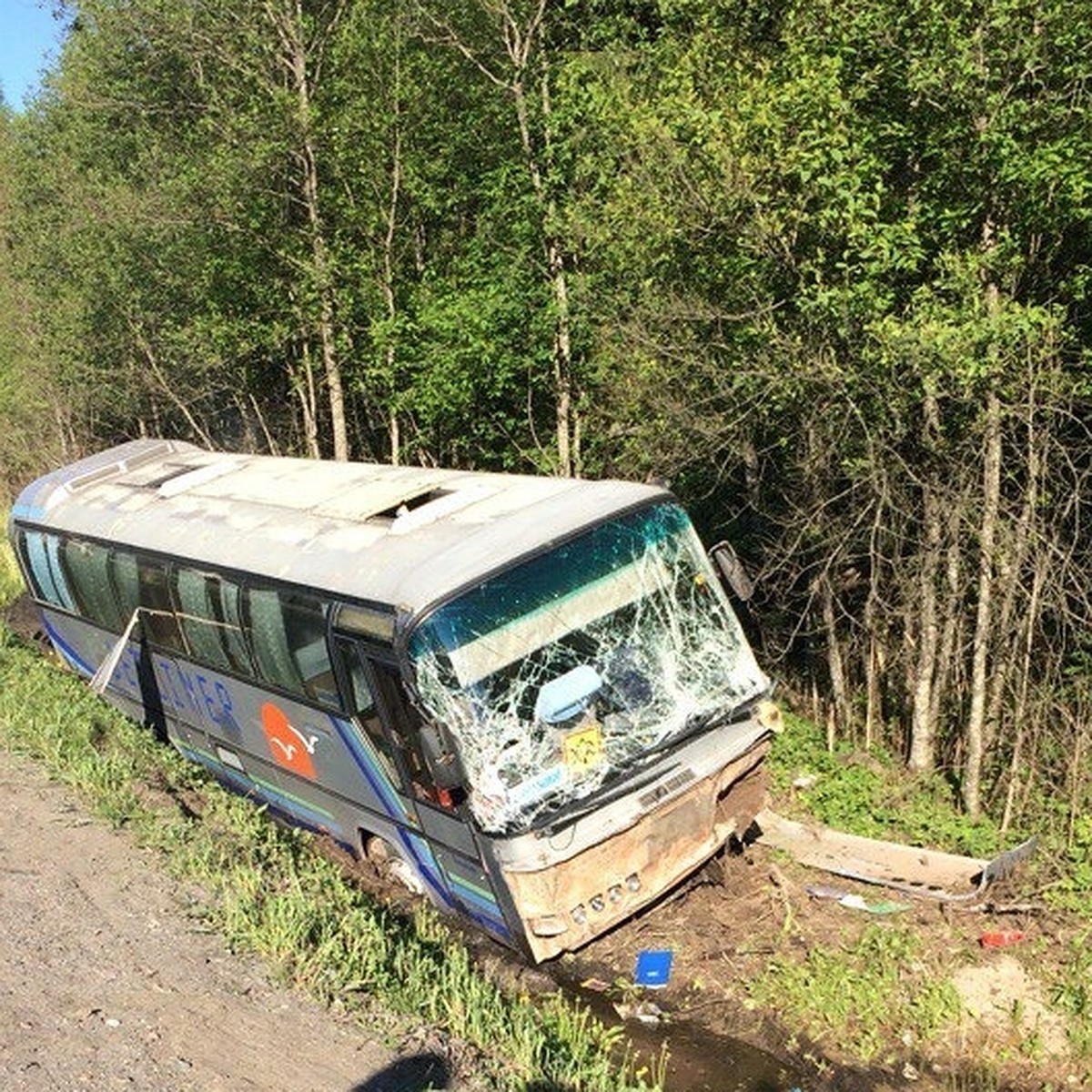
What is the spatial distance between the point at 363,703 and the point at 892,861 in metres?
4.18

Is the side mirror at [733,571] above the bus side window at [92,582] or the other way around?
above

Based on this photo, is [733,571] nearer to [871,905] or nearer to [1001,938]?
[871,905]

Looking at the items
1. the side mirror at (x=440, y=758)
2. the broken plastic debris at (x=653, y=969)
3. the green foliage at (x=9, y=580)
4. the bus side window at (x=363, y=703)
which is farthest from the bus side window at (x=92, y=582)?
the broken plastic debris at (x=653, y=969)

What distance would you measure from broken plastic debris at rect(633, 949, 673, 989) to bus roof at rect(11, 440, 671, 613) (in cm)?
302

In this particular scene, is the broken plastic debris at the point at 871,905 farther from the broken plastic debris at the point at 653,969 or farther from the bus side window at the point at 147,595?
the bus side window at the point at 147,595

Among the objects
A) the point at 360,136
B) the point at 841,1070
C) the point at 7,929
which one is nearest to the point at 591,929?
the point at 841,1070

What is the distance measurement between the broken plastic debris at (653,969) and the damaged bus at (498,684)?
732mm

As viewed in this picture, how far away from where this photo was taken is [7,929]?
6477mm

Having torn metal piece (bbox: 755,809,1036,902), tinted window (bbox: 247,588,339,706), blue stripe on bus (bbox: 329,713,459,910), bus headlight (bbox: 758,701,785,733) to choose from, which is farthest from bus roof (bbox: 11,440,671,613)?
torn metal piece (bbox: 755,809,1036,902)

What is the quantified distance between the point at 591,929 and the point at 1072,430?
530 centimetres

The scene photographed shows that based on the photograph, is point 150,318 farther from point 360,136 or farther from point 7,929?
point 7,929

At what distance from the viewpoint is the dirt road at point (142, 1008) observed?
5.07 m

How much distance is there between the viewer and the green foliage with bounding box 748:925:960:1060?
6.67 m

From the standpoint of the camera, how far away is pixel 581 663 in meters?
6.84
